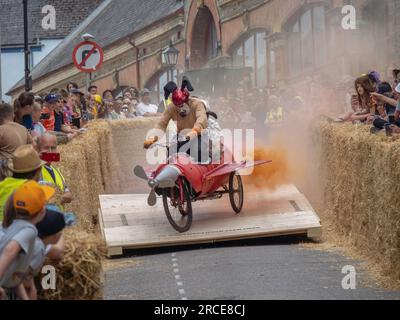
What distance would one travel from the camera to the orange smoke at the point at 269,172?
727 inches

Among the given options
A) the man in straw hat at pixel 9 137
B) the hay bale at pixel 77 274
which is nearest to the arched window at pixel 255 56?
the man in straw hat at pixel 9 137

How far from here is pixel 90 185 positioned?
18.1 metres

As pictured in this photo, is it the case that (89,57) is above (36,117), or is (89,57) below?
above

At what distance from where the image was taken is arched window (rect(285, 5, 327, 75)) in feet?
110

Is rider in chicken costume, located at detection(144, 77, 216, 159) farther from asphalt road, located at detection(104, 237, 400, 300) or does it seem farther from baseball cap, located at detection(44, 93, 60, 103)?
baseball cap, located at detection(44, 93, 60, 103)

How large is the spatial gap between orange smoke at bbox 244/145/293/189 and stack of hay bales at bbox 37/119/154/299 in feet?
8.57

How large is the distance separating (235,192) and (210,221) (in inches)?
35.8

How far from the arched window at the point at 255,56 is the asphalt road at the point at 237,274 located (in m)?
25.6

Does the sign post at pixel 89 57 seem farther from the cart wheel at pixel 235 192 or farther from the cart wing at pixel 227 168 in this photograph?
the cart wing at pixel 227 168

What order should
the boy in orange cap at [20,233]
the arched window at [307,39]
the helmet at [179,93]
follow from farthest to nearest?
the arched window at [307,39], the helmet at [179,93], the boy in orange cap at [20,233]

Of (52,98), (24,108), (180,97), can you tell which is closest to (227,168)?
(180,97)

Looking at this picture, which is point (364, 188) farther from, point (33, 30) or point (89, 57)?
point (33, 30)

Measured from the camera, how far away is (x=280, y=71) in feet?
125

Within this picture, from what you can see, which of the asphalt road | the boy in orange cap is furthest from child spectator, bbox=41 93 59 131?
the boy in orange cap
